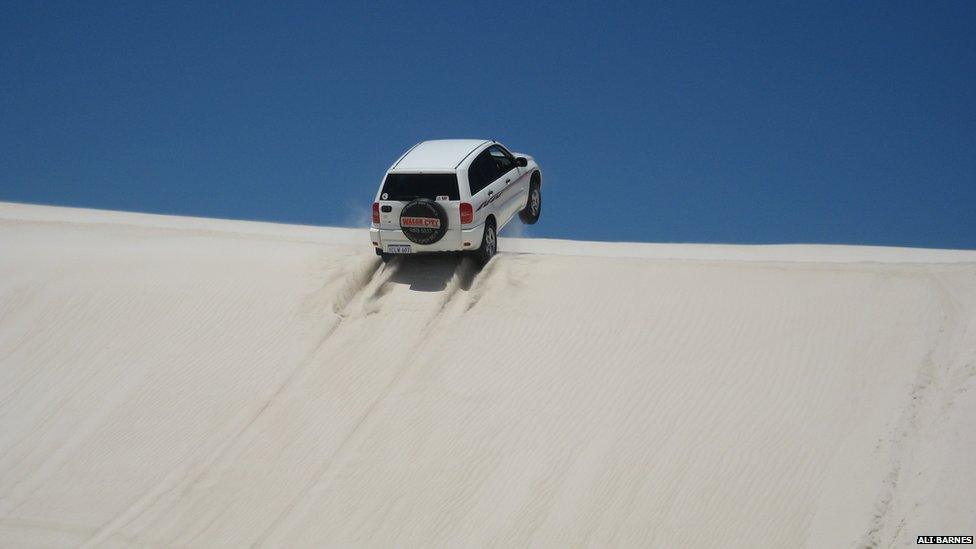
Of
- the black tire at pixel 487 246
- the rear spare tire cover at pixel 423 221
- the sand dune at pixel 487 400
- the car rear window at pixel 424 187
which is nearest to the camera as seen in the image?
the sand dune at pixel 487 400

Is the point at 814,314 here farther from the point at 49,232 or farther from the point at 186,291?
the point at 49,232

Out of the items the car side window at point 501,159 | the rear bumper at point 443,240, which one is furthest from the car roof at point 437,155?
the rear bumper at point 443,240

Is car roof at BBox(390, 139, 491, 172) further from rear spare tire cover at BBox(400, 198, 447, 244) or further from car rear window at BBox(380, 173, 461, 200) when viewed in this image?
rear spare tire cover at BBox(400, 198, 447, 244)

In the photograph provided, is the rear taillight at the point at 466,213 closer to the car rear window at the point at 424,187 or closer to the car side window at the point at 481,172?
the car rear window at the point at 424,187

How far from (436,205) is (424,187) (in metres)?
0.37

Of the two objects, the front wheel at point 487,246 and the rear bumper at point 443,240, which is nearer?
the rear bumper at point 443,240

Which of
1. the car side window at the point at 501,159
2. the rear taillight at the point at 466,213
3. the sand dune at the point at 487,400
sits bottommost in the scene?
→ the sand dune at the point at 487,400

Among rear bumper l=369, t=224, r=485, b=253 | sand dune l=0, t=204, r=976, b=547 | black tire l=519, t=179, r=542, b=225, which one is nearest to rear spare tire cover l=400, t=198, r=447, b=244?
rear bumper l=369, t=224, r=485, b=253

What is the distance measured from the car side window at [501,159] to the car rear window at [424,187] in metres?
1.68

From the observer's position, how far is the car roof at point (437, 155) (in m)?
15.0

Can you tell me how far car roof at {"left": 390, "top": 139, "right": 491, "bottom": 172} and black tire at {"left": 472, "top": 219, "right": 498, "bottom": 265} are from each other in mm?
1143

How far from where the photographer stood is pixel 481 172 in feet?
51.3

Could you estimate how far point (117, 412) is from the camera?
13992mm

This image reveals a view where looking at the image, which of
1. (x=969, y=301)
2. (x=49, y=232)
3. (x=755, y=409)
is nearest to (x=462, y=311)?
(x=755, y=409)
